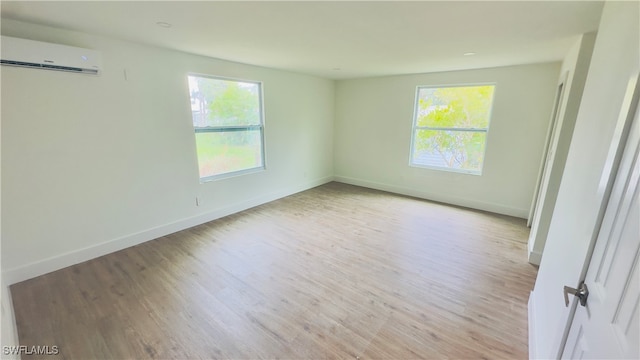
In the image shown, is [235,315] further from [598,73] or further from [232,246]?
[598,73]

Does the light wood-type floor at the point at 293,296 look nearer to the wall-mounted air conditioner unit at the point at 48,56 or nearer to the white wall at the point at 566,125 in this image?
the white wall at the point at 566,125

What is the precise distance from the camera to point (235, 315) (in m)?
2.07

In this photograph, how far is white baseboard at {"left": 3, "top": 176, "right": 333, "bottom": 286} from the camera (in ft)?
7.94

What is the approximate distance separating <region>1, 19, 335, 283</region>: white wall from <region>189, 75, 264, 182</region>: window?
0.15 m

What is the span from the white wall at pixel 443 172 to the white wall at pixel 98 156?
95.4 inches

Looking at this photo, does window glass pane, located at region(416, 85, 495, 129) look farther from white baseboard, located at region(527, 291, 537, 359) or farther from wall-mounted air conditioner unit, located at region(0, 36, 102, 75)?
wall-mounted air conditioner unit, located at region(0, 36, 102, 75)

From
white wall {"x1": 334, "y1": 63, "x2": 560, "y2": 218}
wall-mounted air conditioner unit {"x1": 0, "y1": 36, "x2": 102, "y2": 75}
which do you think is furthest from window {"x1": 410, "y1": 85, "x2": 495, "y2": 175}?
wall-mounted air conditioner unit {"x1": 0, "y1": 36, "x2": 102, "y2": 75}

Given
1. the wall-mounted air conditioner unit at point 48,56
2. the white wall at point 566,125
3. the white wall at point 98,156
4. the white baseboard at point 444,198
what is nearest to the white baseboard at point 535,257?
the white wall at point 566,125

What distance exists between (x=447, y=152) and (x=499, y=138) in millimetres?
792

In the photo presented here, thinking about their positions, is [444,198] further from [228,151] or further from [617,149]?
[617,149]

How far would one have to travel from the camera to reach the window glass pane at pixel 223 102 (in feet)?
11.4

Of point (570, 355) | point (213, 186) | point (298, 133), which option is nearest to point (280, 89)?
point (298, 133)

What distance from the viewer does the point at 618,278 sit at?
78 cm

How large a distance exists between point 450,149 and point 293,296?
3.73 m
